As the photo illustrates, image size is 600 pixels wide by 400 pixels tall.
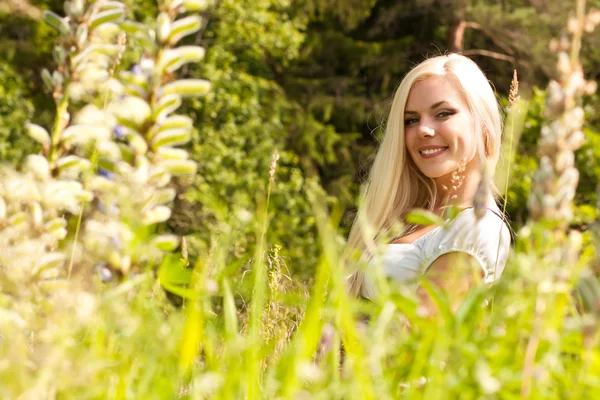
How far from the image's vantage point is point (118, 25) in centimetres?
118

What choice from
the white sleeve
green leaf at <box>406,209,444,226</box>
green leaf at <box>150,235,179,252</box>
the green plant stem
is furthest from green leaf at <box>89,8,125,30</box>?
the white sleeve

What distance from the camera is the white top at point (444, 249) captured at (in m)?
3.27

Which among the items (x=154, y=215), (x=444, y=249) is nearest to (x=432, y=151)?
(x=444, y=249)

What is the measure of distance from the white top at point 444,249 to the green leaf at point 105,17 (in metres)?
2.01

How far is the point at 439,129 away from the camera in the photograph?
3.92m

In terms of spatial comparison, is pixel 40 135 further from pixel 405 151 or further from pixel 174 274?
pixel 405 151

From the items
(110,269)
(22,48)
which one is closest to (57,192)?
(110,269)

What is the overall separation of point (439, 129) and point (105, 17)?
9.44 feet

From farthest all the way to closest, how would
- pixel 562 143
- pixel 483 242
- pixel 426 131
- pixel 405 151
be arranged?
pixel 405 151 → pixel 426 131 → pixel 483 242 → pixel 562 143

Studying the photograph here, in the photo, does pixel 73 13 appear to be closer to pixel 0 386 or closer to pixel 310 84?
pixel 0 386

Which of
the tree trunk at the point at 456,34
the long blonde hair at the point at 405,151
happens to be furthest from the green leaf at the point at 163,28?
the tree trunk at the point at 456,34

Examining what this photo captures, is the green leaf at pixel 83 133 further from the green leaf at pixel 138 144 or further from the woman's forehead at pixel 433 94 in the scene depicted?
the woman's forehead at pixel 433 94

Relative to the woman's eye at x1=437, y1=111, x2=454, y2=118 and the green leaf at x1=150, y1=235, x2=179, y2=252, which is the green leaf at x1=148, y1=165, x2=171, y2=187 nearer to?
the green leaf at x1=150, y1=235, x2=179, y2=252

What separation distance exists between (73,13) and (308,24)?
65.8ft
